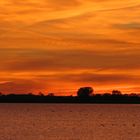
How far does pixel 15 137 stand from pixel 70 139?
1001 centimetres

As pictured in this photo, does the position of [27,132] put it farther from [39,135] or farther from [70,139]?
[70,139]

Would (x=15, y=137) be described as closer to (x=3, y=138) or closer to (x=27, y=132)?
(x=3, y=138)

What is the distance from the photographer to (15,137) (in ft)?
364

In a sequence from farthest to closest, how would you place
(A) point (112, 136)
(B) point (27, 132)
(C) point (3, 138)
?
(B) point (27, 132), (A) point (112, 136), (C) point (3, 138)

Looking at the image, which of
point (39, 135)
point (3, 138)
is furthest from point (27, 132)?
point (3, 138)

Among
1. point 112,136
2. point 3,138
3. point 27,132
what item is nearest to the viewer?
point 3,138

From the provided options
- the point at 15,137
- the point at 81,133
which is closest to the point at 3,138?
the point at 15,137

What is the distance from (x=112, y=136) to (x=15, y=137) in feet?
58.1

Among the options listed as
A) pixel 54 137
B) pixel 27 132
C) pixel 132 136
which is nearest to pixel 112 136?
pixel 132 136

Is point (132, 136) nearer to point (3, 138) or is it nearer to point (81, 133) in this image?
point (81, 133)

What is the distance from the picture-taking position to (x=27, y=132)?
12500 centimetres

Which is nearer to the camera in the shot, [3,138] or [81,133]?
[3,138]

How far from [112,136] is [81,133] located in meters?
8.96

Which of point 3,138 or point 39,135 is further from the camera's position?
point 39,135
